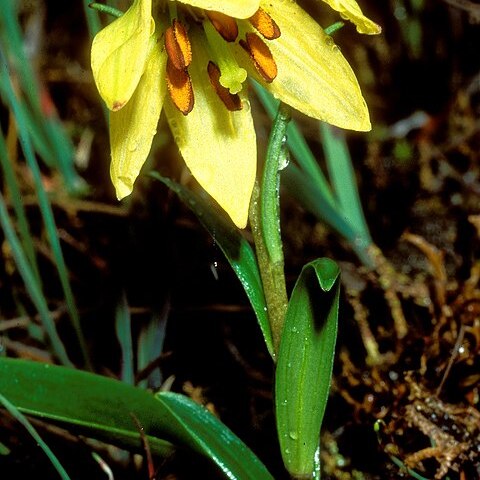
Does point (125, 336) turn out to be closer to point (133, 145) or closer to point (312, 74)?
point (133, 145)

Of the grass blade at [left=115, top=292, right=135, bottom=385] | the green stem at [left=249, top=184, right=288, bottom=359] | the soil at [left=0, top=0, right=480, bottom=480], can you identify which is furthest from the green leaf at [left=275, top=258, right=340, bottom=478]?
the grass blade at [left=115, top=292, right=135, bottom=385]

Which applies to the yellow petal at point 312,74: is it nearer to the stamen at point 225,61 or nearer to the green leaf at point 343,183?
the stamen at point 225,61

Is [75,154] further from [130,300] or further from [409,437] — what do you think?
[409,437]

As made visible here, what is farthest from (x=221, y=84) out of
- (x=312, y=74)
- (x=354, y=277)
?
(x=354, y=277)

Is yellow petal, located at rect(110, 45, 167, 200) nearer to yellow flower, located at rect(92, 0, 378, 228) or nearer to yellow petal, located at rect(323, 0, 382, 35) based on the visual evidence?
yellow flower, located at rect(92, 0, 378, 228)

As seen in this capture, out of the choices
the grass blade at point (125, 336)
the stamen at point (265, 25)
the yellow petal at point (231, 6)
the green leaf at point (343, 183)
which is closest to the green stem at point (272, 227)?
the stamen at point (265, 25)

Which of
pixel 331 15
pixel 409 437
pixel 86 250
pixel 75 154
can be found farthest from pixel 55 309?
pixel 331 15
